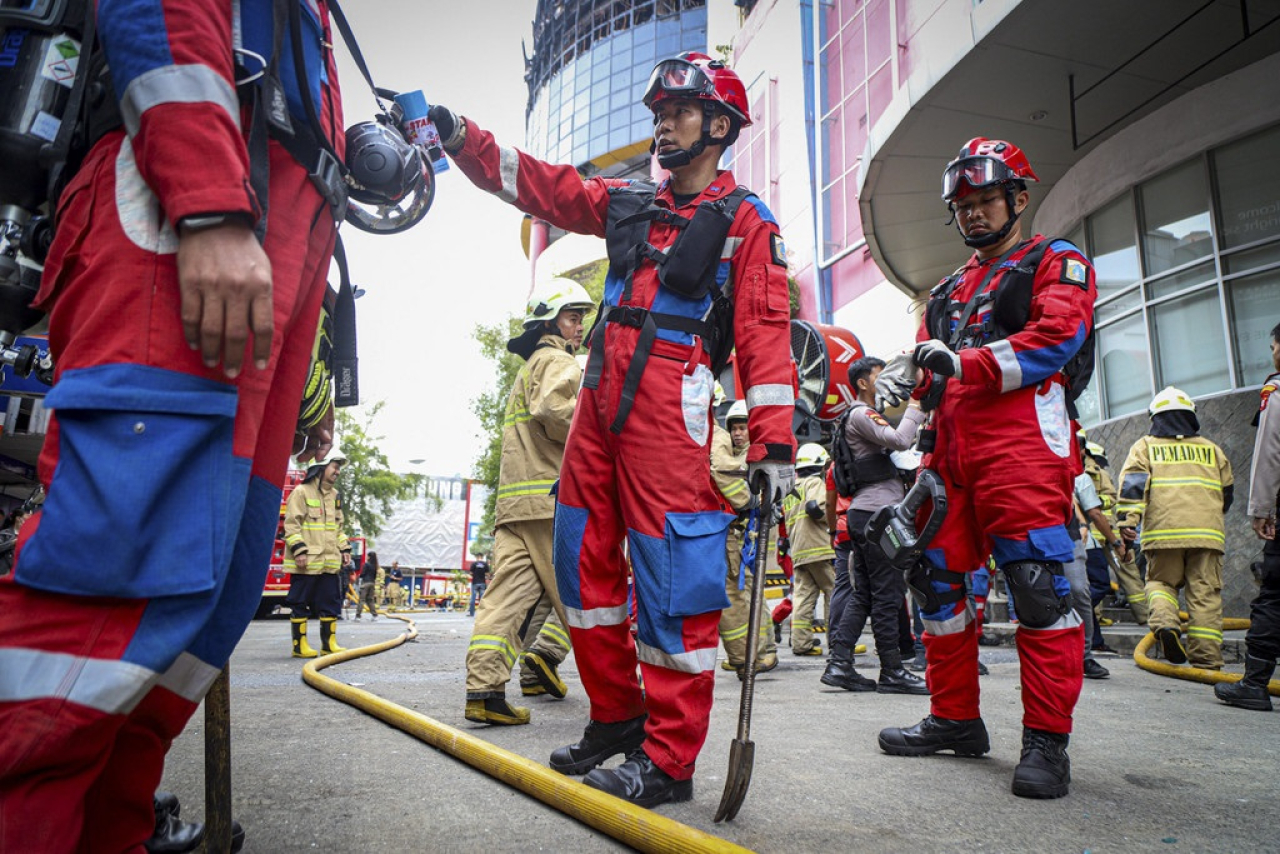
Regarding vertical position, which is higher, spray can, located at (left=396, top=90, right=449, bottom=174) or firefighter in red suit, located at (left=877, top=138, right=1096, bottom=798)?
spray can, located at (left=396, top=90, right=449, bottom=174)

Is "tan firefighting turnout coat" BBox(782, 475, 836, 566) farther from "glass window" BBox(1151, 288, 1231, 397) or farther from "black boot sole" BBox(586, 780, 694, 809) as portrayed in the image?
"black boot sole" BBox(586, 780, 694, 809)

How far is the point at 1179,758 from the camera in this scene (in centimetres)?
326

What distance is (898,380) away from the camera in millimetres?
3135

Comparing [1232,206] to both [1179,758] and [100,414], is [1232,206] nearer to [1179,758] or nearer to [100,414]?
[1179,758]

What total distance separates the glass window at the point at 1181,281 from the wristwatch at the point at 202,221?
11.4 meters

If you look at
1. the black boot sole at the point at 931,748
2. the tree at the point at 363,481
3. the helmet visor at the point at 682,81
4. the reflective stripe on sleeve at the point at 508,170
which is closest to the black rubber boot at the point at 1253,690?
the black boot sole at the point at 931,748

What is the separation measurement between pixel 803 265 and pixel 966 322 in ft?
67.6

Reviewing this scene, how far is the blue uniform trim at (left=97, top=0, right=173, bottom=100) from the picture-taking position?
135cm

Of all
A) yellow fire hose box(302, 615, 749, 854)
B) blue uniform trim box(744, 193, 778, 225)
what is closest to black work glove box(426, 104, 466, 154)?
blue uniform trim box(744, 193, 778, 225)

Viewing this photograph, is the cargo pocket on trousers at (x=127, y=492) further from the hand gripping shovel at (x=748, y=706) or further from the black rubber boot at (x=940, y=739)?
the black rubber boot at (x=940, y=739)

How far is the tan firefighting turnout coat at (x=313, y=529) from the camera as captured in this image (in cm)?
845

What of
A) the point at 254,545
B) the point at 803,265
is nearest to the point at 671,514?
the point at 254,545

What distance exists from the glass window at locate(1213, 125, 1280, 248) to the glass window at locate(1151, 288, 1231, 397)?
29.4 inches

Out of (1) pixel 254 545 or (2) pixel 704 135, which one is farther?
(2) pixel 704 135
